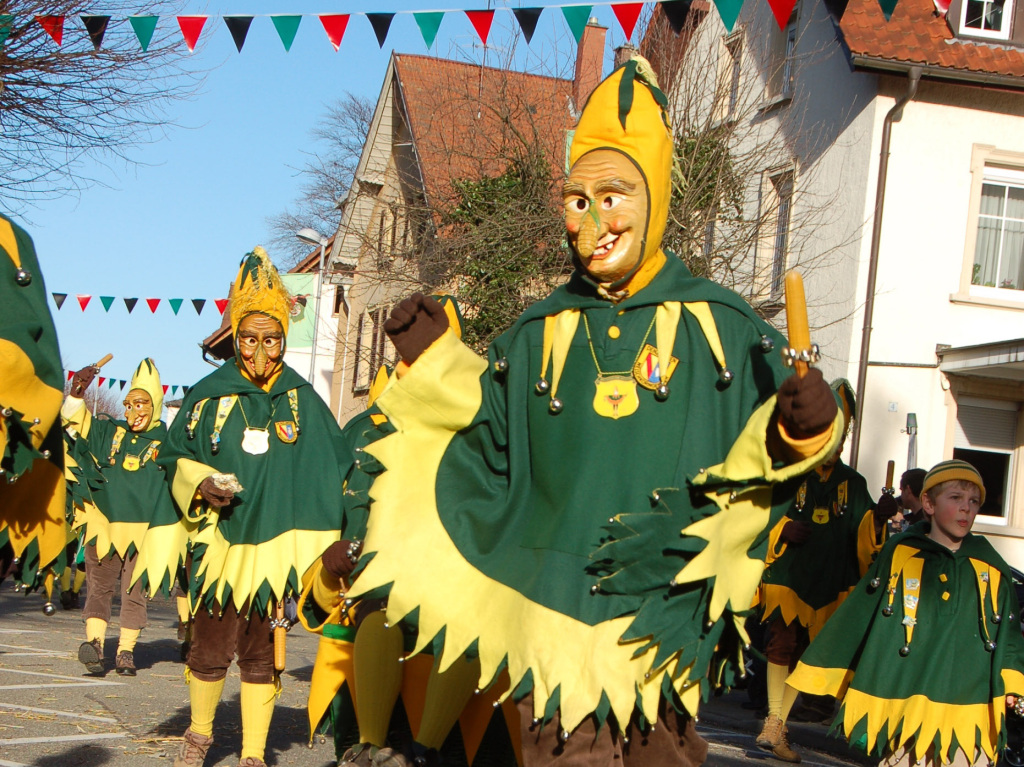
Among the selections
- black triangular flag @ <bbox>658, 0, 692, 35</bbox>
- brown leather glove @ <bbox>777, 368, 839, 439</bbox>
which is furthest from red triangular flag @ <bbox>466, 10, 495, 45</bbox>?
brown leather glove @ <bbox>777, 368, 839, 439</bbox>

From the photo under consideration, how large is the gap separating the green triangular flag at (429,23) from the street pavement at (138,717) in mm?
4995

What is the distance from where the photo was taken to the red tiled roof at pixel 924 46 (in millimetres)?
15945

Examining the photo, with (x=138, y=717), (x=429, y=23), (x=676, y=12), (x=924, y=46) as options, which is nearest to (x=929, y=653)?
(x=138, y=717)

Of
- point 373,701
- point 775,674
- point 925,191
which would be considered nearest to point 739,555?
point 373,701

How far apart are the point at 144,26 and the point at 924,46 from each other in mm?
9834

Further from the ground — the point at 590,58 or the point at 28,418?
the point at 590,58

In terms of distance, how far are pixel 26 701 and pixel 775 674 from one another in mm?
4712

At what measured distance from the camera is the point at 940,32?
654 inches

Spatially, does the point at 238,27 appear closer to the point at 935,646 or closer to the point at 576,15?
the point at 576,15

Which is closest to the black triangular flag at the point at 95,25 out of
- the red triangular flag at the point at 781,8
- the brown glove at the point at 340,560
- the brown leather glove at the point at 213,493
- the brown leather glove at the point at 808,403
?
the red triangular flag at the point at 781,8

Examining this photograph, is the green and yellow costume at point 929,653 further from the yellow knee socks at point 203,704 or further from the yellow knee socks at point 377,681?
the yellow knee socks at point 203,704

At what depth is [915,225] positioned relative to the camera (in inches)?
A: 650

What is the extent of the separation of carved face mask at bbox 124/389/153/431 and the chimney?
9503 mm

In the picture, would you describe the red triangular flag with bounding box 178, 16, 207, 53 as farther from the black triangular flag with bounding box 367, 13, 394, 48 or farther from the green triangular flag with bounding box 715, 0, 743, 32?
the green triangular flag with bounding box 715, 0, 743, 32
